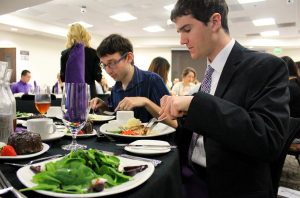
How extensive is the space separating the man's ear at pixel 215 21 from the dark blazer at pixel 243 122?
10 centimetres

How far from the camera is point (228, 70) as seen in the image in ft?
3.34

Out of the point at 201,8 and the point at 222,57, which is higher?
the point at 201,8

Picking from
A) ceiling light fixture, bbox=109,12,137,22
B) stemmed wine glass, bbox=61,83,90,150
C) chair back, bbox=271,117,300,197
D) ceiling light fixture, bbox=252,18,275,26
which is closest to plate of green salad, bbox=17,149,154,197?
stemmed wine glass, bbox=61,83,90,150

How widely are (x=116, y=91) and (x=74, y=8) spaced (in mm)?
6634

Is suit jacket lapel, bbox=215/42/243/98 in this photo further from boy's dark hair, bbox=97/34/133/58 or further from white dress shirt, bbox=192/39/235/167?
boy's dark hair, bbox=97/34/133/58

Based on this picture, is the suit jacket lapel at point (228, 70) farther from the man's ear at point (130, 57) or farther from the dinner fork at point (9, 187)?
the man's ear at point (130, 57)

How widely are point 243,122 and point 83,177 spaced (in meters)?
0.48

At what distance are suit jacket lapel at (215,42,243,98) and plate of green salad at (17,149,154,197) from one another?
Result: 1.51ft

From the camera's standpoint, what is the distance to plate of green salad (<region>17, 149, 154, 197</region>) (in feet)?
1.78

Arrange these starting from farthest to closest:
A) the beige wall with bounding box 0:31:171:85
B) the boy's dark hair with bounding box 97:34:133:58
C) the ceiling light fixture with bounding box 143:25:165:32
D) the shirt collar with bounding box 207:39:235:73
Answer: the ceiling light fixture with bounding box 143:25:165:32, the beige wall with bounding box 0:31:171:85, the boy's dark hair with bounding box 97:34:133:58, the shirt collar with bounding box 207:39:235:73

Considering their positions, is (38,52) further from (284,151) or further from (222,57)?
(284,151)

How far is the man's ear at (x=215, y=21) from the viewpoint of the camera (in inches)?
41.4

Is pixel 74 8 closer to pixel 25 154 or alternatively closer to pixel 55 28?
pixel 55 28

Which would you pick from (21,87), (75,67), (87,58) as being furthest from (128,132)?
(21,87)
